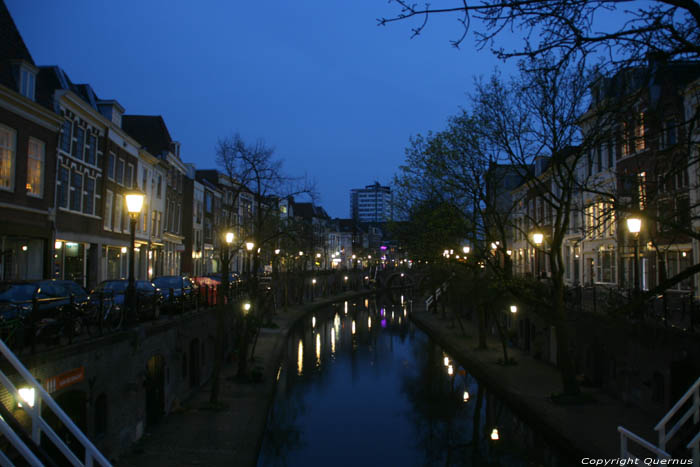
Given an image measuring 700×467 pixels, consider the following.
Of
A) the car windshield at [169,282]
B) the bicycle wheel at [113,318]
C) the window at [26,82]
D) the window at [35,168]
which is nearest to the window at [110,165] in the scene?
the window at [35,168]

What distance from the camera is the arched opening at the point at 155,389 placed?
17078 mm

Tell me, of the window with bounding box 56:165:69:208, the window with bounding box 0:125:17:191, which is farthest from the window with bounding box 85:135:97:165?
the window with bounding box 0:125:17:191

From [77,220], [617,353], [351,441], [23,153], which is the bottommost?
[351,441]

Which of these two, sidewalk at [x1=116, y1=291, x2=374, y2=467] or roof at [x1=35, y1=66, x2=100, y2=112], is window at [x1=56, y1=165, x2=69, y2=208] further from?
sidewalk at [x1=116, y1=291, x2=374, y2=467]

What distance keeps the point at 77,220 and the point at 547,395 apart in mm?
25031

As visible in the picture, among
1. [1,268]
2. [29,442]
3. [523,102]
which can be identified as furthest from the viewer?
[1,268]

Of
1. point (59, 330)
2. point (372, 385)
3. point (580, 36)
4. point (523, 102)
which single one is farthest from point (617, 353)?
point (59, 330)

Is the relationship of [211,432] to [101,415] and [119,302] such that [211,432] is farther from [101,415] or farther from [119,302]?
[119,302]

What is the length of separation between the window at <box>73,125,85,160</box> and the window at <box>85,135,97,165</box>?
2.43ft

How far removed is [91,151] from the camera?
3189cm

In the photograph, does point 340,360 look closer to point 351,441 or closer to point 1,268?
point 351,441

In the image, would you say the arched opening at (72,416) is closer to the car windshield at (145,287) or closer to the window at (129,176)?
the car windshield at (145,287)

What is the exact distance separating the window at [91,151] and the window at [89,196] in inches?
41.8

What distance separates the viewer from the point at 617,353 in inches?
776
